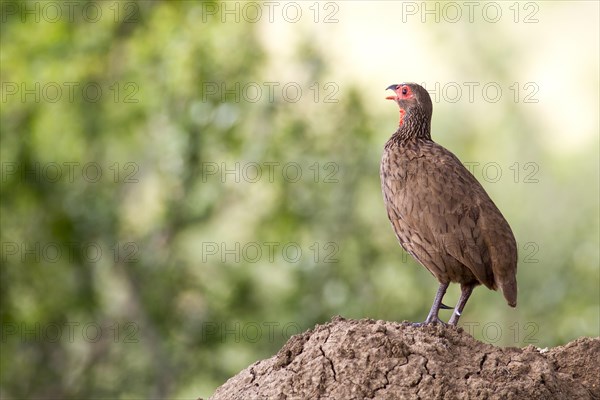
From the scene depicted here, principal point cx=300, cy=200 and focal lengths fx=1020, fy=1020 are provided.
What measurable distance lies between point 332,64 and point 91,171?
3.81 metres

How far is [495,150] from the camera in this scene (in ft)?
56.7

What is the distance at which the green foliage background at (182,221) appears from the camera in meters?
14.2

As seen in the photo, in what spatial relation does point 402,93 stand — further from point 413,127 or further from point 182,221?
point 182,221

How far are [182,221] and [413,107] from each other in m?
7.90

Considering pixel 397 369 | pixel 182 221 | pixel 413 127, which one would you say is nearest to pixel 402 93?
pixel 413 127

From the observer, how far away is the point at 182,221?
14344 millimetres

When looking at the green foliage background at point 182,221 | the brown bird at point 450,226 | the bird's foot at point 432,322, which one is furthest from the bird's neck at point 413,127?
the green foliage background at point 182,221

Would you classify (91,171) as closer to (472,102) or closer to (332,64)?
(332,64)

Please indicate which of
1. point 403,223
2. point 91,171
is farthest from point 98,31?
point 403,223

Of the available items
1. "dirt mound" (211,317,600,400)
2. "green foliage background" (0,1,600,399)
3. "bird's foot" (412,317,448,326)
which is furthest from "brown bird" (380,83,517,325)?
"green foliage background" (0,1,600,399)

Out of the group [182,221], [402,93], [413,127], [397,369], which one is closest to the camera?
[397,369]

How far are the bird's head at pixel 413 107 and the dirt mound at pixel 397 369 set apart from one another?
5.72ft

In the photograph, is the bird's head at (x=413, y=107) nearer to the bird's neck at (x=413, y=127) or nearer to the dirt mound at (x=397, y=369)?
the bird's neck at (x=413, y=127)

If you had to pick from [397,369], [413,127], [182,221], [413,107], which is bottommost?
[397,369]
